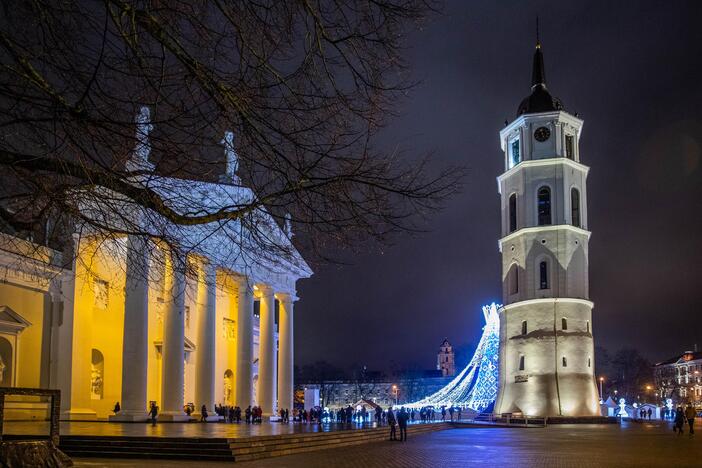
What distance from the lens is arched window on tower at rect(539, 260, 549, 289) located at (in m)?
67.5

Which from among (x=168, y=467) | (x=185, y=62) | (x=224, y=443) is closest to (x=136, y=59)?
(x=185, y=62)

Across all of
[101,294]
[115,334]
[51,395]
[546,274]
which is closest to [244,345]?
[115,334]

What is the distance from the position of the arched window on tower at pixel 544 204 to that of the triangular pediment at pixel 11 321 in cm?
4583

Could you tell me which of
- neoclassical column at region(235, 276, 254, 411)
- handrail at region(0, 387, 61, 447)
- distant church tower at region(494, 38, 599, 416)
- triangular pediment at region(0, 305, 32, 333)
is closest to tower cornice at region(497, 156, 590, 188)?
distant church tower at region(494, 38, 599, 416)

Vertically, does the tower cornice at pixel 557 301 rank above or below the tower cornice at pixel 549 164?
below

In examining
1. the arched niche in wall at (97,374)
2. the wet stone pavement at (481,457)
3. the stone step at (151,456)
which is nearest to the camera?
the wet stone pavement at (481,457)

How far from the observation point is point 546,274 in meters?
67.6

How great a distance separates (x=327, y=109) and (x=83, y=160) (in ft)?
9.74

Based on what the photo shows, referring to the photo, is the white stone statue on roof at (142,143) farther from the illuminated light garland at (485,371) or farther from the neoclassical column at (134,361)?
the illuminated light garland at (485,371)

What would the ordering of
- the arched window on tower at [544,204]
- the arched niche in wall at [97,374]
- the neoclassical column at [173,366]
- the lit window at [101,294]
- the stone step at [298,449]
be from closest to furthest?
the stone step at [298,449], the neoclassical column at [173,366], the arched niche in wall at [97,374], the lit window at [101,294], the arched window on tower at [544,204]

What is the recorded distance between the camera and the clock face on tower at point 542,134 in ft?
229

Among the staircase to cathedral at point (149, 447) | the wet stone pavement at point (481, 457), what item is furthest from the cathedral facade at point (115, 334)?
the wet stone pavement at point (481, 457)

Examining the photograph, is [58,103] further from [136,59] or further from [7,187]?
[7,187]

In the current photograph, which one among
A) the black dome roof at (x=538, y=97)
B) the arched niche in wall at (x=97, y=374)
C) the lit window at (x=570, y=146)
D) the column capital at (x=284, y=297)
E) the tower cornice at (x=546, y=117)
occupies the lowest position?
the arched niche in wall at (x=97, y=374)
